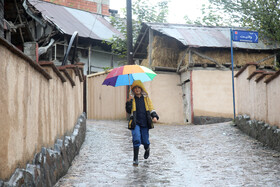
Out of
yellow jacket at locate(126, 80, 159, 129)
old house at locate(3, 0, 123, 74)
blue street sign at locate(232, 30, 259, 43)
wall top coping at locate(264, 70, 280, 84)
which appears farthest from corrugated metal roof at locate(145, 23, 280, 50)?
A: yellow jacket at locate(126, 80, 159, 129)

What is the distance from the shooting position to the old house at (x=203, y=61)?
1758 centimetres

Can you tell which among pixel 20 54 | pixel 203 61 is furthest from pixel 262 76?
pixel 203 61

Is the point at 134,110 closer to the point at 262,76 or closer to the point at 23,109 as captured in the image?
the point at 23,109

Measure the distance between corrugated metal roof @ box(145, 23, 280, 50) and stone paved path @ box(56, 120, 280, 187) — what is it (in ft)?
23.1

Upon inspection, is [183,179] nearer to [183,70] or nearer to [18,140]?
[18,140]

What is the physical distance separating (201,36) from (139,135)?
1198 centimetres

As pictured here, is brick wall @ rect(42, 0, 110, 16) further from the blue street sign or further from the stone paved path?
the stone paved path

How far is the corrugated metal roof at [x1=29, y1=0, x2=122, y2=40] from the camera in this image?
25.1 m

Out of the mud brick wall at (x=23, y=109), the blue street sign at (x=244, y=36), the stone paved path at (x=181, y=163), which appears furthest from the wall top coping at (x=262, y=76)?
the mud brick wall at (x=23, y=109)

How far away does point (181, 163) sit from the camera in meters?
7.48

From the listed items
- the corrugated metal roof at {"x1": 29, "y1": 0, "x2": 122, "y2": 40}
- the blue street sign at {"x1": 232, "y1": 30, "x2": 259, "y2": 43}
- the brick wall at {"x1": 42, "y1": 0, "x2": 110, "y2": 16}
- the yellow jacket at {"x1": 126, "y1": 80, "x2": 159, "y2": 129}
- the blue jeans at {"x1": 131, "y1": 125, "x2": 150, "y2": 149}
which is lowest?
the blue jeans at {"x1": 131, "y1": 125, "x2": 150, "y2": 149}

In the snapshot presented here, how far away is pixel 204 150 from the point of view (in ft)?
29.7

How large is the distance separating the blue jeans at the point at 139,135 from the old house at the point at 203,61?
9.92m

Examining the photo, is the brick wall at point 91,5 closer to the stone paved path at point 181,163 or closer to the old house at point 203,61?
the old house at point 203,61
